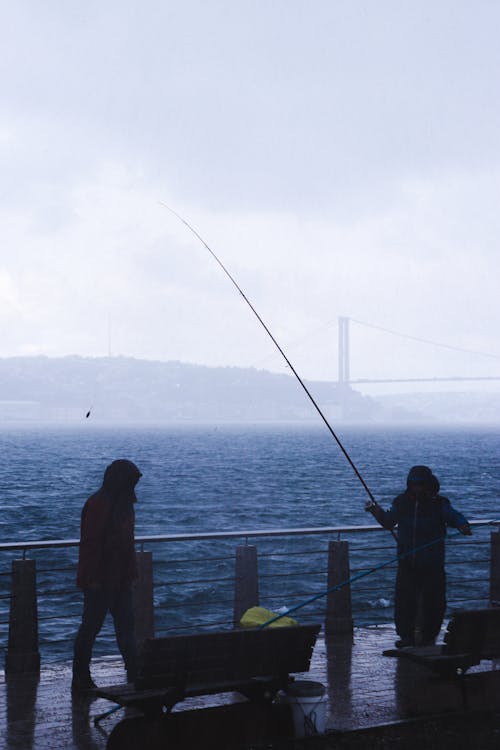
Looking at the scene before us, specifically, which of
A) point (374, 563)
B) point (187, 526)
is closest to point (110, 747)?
point (374, 563)

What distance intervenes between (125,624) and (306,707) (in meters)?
1.51

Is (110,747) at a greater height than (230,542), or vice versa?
(110,747)

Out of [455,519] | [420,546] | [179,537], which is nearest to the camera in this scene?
[455,519]

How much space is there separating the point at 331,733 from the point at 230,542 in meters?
29.7

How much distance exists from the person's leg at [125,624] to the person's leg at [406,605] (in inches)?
83.1

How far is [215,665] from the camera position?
5254 millimetres

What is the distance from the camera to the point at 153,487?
63281 mm

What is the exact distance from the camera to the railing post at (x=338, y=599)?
8.41 meters

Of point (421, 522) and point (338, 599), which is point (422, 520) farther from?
point (338, 599)

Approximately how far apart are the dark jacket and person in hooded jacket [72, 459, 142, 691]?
1965mm

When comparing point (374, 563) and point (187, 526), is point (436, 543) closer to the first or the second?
point (374, 563)

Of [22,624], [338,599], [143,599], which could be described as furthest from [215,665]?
[338,599]

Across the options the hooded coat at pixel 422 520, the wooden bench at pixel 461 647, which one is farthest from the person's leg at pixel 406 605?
the wooden bench at pixel 461 647

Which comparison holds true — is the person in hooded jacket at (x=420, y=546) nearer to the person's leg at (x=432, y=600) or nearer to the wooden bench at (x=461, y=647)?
the person's leg at (x=432, y=600)
